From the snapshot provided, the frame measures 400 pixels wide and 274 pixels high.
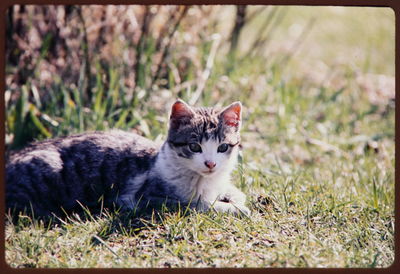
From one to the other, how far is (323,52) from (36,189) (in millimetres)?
4322

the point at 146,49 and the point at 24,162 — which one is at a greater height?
the point at 146,49

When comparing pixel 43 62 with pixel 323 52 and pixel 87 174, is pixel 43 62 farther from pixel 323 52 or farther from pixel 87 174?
pixel 323 52

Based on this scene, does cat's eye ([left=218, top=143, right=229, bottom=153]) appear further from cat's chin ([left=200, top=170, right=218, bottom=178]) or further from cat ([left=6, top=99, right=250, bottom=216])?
cat's chin ([left=200, top=170, right=218, bottom=178])

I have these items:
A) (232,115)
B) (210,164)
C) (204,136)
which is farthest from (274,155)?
(210,164)

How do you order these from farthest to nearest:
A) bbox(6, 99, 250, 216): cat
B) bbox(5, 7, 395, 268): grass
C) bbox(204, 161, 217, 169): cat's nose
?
bbox(6, 99, 250, 216): cat, bbox(204, 161, 217, 169): cat's nose, bbox(5, 7, 395, 268): grass

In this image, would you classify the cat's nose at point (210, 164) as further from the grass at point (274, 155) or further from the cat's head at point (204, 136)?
the grass at point (274, 155)

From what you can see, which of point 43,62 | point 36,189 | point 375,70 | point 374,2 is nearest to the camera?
point 374,2

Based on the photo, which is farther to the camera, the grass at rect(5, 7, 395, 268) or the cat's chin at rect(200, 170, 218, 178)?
the cat's chin at rect(200, 170, 218, 178)

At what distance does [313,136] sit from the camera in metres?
5.23

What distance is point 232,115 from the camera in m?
3.48

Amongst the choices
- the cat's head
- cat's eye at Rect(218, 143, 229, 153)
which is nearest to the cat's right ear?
the cat's head

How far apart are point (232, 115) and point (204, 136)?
0.83ft

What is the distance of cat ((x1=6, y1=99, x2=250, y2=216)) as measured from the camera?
3.38 metres

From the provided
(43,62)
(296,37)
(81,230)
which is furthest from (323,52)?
(81,230)
